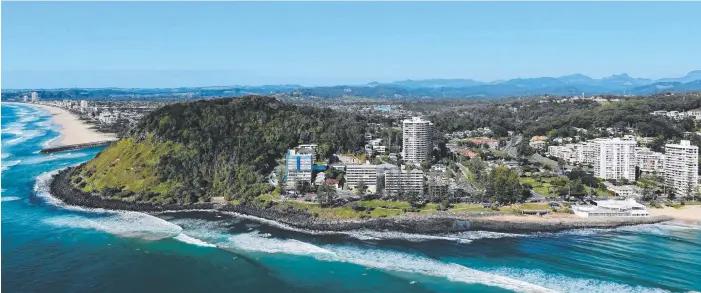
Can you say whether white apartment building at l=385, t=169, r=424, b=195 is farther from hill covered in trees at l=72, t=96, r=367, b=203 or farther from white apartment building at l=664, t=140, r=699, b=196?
white apartment building at l=664, t=140, r=699, b=196

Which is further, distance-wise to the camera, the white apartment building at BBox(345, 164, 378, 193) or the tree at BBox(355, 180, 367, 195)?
the white apartment building at BBox(345, 164, 378, 193)

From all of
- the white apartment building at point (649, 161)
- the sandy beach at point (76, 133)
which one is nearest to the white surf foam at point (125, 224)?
the white apartment building at point (649, 161)

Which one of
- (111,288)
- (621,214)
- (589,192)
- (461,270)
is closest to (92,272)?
(111,288)

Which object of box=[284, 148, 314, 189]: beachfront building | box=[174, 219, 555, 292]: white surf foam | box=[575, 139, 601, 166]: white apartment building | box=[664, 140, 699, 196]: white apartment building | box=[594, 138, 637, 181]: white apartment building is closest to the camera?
box=[174, 219, 555, 292]: white surf foam

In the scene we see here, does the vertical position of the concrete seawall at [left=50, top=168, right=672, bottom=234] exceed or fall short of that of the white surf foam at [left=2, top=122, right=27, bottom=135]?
it falls short

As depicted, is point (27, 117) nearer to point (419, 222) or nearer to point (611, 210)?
point (419, 222)

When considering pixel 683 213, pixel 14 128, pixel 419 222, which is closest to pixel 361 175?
pixel 419 222

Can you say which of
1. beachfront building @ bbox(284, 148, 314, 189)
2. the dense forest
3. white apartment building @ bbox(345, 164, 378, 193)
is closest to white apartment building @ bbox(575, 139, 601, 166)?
the dense forest
